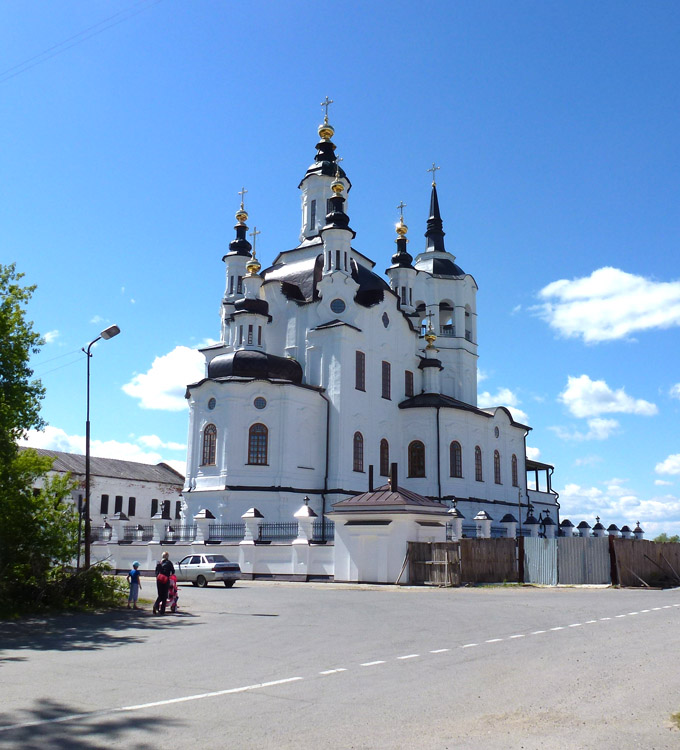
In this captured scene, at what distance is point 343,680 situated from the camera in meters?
8.86

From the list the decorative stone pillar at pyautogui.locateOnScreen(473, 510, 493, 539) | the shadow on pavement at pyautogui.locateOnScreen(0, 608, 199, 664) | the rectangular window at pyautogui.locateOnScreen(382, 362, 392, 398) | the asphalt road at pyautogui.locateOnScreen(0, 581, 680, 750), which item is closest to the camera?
the asphalt road at pyautogui.locateOnScreen(0, 581, 680, 750)

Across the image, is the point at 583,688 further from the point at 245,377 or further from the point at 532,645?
the point at 245,377

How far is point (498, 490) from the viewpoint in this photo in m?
46.7

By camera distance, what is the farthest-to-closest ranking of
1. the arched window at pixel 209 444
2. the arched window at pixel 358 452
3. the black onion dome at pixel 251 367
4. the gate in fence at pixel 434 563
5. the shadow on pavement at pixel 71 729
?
the arched window at pixel 358 452, the black onion dome at pixel 251 367, the arched window at pixel 209 444, the gate in fence at pixel 434 563, the shadow on pavement at pixel 71 729

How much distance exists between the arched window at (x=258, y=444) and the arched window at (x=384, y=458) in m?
7.75

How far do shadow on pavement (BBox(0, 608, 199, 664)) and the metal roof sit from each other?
138 ft

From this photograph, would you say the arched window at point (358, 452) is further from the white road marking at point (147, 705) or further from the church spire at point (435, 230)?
the white road marking at point (147, 705)

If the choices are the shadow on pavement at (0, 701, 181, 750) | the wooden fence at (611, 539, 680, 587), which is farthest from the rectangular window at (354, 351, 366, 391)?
the shadow on pavement at (0, 701, 181, 750)

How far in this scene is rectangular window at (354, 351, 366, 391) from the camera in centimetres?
4050

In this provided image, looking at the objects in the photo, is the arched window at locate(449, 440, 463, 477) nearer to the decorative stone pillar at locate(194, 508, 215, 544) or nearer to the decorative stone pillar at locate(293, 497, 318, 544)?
the decorative stone pillar at locate(293, 497, 318, 544)

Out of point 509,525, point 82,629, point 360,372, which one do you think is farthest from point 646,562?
point 82,629

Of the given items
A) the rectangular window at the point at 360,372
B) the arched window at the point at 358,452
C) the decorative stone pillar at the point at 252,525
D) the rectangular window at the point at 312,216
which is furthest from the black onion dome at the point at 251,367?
the rectangular window at the point at 312,216

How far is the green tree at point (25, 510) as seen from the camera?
16891mm

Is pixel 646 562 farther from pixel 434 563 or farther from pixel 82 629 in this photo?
pixel 82 629
